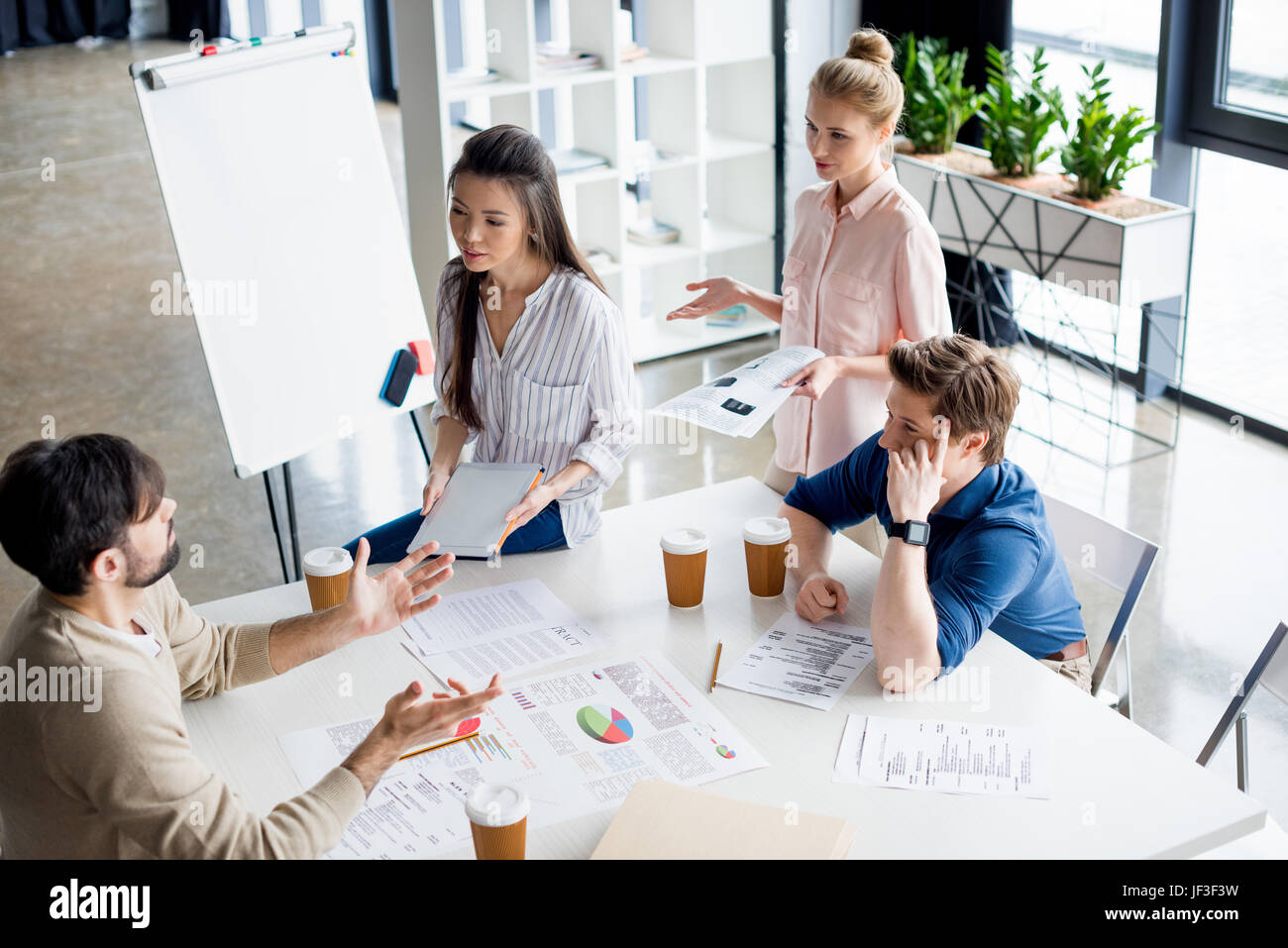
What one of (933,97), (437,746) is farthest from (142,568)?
(933,97)

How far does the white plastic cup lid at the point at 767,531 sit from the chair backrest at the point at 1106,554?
63 cm

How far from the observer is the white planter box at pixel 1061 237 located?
4.22 meters

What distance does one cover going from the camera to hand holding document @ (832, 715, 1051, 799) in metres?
1.81

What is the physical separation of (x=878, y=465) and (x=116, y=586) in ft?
4.37

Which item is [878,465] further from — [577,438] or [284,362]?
[284,362]

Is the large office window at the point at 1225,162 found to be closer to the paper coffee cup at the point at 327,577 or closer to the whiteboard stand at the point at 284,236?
the whiteboard stand at the point at 284,236

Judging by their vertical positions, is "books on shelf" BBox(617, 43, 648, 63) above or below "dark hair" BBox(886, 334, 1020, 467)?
above

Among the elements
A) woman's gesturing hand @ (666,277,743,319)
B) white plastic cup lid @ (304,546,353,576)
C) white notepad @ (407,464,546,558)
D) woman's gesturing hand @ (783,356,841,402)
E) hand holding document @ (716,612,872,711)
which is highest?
woman's gesturing hand @ (666,277,743,319)

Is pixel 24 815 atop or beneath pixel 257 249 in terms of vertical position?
beneath

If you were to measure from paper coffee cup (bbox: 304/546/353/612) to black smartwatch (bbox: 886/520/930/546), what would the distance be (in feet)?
3.02

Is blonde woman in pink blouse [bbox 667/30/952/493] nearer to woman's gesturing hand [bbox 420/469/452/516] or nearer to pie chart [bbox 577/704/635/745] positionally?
woman's gesturing hand [bbox 420/469/452/516]

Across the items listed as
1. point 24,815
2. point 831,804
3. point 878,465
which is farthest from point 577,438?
point 24,815

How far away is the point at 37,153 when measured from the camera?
28.0 feet

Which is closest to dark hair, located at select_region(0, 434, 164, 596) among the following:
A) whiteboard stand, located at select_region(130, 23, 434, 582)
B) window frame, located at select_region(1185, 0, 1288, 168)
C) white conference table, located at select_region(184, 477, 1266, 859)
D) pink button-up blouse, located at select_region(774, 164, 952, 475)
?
white conference table, located at select_region(184, 477, 1266, 859)
